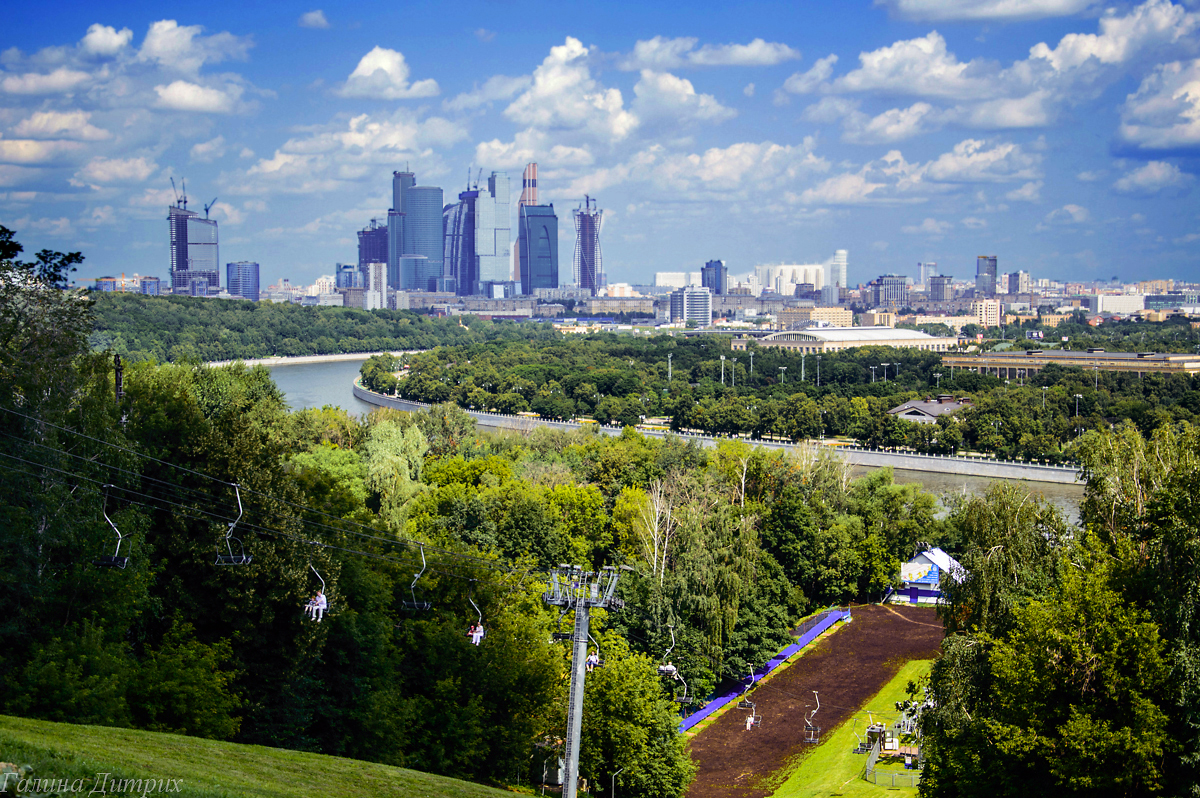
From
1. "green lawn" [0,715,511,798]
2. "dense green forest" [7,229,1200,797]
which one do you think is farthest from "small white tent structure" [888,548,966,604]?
"green lawn" [0,715,511,798]

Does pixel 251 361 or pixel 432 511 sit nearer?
pixel 432 511

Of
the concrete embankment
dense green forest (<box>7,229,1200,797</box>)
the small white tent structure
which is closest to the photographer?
dense green forest (<box>7,229,1200,797</box>)

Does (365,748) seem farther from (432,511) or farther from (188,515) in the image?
(432,511)

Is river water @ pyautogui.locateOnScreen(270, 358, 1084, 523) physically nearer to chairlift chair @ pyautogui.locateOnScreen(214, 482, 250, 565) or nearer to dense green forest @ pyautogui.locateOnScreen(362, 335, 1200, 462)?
dense green forest @ pyautogui.locateOnScreen(362, 335, 1200, 462)

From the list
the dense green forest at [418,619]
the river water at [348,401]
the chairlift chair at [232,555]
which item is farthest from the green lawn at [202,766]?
the river water at [348,401]

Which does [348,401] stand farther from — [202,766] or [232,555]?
[202,766]

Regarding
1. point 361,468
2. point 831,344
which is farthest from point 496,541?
point 831,344
